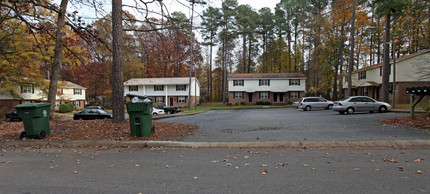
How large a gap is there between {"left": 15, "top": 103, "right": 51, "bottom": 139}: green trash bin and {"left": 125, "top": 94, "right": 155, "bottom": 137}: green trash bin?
9.07 ft

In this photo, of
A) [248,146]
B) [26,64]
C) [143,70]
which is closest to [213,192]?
[248,146]

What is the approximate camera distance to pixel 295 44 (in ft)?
161

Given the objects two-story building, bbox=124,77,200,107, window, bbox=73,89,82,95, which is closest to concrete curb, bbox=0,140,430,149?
two-story building, bbox=124,77,200,107

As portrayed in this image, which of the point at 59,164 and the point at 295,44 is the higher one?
the point at 295,44

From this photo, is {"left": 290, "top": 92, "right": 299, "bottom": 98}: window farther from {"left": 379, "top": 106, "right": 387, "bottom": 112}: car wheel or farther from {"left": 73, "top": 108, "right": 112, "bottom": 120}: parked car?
{"left": 73, "top": 108, "right": 112, "bottom": 120}: parked car

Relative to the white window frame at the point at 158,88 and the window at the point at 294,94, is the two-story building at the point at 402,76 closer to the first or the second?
the window at the point at 294,94

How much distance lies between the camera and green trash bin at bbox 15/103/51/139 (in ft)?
24.1

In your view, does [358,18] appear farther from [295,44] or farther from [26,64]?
[26,64]

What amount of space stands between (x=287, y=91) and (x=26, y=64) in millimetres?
36352

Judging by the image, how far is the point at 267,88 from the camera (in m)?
42.7

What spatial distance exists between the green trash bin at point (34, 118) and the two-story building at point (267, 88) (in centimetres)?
3637

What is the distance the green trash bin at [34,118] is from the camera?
7.34m

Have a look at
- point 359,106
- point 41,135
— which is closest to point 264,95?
point 359,106

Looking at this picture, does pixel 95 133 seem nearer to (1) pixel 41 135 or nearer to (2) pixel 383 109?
(1) pixel 41 135
